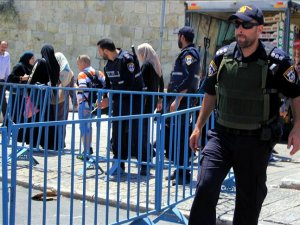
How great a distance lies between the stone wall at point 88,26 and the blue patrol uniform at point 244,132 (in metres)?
14.1

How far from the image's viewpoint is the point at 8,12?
2173 cm

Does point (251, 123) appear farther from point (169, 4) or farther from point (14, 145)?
point (169, 4)

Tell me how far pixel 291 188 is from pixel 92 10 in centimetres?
1418

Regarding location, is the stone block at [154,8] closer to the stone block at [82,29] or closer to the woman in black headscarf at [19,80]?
the stone block at [82,29]

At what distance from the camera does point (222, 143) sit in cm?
454

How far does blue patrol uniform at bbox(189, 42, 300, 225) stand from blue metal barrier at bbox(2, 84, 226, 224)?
3.11 ft

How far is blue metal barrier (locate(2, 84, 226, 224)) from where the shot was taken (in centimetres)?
476

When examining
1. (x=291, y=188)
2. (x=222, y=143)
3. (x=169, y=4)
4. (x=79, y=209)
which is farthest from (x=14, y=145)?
(x=169, y=4)

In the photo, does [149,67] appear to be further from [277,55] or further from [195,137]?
[277,55]

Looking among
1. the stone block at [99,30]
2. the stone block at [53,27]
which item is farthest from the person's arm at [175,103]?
the stone block at [53,27]

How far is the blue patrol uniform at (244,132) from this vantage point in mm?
4402

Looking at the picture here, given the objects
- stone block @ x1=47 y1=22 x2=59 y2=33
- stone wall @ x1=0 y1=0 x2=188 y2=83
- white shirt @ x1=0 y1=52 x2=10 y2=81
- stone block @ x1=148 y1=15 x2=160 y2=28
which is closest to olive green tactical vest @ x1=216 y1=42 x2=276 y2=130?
white shirt @ x1=0 y1=52 x2=10 y2=81

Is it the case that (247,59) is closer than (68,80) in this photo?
Yes

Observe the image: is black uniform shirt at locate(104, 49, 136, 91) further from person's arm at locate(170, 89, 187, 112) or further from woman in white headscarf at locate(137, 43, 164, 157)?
person's arm at locate(170, 89, 187, 112)
